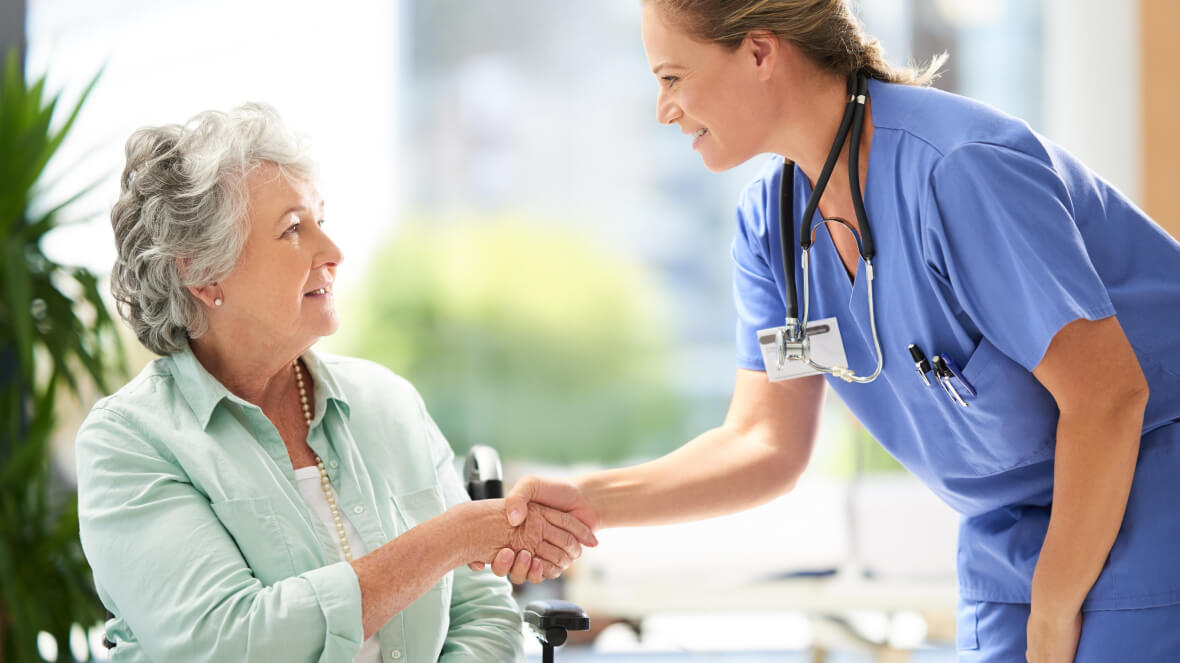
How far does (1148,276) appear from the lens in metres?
1.28

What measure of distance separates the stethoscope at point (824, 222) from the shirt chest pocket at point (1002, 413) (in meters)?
0.14

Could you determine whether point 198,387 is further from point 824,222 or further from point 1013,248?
point 1013,248

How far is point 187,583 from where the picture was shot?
4.25ft

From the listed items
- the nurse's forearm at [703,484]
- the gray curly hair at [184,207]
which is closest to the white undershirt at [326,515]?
the gray curly hair at [184,207]

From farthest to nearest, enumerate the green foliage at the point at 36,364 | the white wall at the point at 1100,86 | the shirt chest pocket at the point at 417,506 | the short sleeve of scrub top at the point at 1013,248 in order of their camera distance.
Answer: the white wall at the point at 1100,86 < the green foliage at the point at 36,364 < the shirt chest pocket at the point at 417,506 < the short sleeve of scrub top at the point at 1013,248

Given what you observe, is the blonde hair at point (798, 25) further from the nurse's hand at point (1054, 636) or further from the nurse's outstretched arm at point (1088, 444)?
the nurse's hand at point (1054, 636)

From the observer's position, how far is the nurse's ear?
4.46 feet

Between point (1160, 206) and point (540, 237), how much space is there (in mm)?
2186

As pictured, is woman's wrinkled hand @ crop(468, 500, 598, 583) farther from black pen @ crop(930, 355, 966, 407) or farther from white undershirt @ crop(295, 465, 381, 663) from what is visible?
black pen @ crop(930, 355, 966, 407)

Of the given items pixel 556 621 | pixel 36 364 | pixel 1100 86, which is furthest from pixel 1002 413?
pixel 1100 86

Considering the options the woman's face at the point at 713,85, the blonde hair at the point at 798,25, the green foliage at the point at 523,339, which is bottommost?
the green foliage at the point at 523,339

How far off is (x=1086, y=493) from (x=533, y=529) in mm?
800

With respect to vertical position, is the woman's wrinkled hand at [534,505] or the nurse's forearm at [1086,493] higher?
the nurse's forearm at [1086,493]

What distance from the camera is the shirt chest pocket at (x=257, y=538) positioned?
4.56ft
